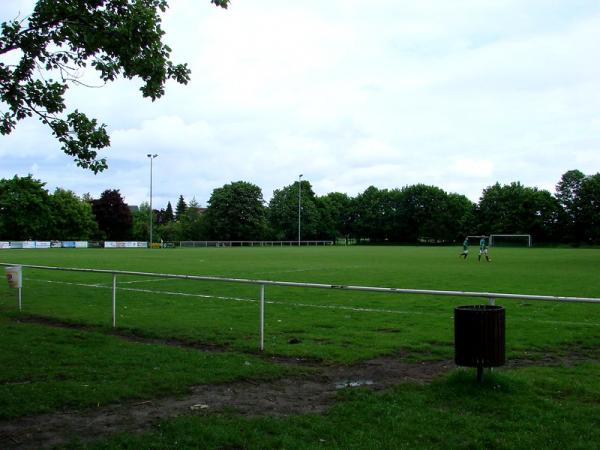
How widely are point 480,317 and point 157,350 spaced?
17.0 feet

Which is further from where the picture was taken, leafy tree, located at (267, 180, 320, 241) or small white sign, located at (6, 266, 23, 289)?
leafy tree, located at (267, 180, 320, 241)

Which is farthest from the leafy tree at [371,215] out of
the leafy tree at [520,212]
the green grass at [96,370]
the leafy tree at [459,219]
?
the green grass at [96,370]

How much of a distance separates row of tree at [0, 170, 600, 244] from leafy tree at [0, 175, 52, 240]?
0.25 m

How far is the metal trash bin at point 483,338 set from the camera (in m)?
6.37

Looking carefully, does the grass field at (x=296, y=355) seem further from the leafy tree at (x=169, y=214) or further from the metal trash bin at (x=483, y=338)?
the leafy tree at (x=169, y=214)

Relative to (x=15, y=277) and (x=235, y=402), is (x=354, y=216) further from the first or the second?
(x=235, y=402)

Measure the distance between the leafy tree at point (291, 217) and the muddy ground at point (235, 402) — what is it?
359 ft

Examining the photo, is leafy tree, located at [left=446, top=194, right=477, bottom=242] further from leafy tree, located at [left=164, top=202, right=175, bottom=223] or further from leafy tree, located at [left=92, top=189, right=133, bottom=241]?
leafy tree, located at [left=164, top=202, right=175, bottom=223]

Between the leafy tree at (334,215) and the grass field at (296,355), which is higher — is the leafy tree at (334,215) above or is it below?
above

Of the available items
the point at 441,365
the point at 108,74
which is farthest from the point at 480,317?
the point at 108,74

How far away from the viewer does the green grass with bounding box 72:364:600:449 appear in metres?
5.03

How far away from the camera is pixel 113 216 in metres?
102

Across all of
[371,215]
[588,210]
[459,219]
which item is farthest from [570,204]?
[371,215]

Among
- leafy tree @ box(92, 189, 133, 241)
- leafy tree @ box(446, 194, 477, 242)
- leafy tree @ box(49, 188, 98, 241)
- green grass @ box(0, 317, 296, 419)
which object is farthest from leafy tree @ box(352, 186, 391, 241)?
green grass @ box(0, 317, 296, 419)
